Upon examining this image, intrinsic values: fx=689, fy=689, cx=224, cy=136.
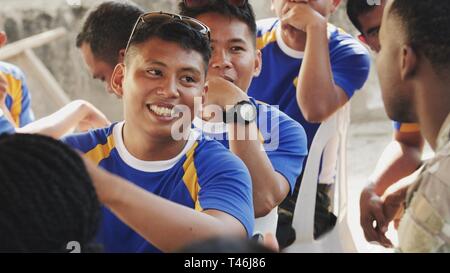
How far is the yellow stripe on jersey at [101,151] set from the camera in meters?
1.31

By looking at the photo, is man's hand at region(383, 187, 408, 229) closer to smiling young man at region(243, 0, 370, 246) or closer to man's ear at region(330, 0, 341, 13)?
smiling young man at region(243, 0, 370, 246)

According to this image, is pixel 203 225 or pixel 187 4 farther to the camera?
pixel 187 4

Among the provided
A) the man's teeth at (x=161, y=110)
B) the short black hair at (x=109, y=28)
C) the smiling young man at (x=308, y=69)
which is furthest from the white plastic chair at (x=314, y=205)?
the short black hair at (x=109, y=28)

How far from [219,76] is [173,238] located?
1.25ft

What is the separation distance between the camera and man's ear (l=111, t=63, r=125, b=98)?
1.36m

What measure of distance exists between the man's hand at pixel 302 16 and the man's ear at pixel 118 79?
1.19ft

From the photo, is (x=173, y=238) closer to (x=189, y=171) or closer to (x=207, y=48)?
(x=189, y=171)

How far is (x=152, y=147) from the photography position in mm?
1325

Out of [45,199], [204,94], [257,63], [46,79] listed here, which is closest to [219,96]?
[204,94]

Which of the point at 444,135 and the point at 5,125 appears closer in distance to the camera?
the point at 444,135

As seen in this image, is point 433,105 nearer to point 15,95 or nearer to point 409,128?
point 409,128

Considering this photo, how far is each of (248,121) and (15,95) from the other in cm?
50

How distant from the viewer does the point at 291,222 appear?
148 cm
